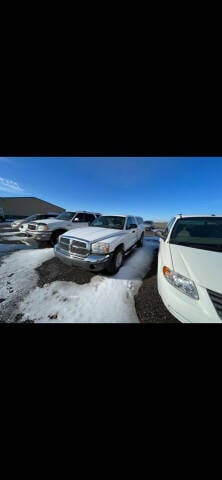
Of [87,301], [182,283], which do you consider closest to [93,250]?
[87,301]

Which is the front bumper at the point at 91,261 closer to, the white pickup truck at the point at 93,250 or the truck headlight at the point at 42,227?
the white pickup truck at the point at 93,250

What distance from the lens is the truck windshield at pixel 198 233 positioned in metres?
2.69

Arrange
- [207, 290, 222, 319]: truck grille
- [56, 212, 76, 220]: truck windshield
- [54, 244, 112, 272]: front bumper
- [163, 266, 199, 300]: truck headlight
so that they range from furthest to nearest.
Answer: [56, 212, 76, 220]: truck windshield, [54, 244, 112, 272]: front bumper, [163, 266, 199, 300]: truck headlight, [207, 290, 222, 319]: truck grille

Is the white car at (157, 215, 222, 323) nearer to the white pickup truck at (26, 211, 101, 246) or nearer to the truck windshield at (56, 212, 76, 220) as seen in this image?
the white pickup truck at (26, 211, 101, 246)

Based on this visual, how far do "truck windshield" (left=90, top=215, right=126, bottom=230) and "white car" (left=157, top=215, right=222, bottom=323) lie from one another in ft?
5.89

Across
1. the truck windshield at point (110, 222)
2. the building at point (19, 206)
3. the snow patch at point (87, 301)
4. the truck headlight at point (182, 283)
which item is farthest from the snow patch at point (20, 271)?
the building at point (19, 206)

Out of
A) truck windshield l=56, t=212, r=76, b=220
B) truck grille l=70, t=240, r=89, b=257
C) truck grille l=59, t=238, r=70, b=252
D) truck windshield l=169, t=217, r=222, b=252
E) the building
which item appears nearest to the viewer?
truck windshield l=169, t=217, r=222, b=252

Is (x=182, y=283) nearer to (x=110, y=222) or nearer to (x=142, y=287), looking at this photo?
(x=142, y=287)

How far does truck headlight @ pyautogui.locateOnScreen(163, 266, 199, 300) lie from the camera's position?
5.57ft

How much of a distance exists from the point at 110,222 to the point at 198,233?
2543 millimetres

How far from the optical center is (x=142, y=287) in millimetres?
3156

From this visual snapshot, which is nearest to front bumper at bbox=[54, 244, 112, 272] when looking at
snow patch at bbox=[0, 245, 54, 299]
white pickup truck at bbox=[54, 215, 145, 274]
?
white pickup truck at bbox=[54, 215, 145, 274]

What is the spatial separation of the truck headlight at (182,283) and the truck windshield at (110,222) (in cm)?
242
